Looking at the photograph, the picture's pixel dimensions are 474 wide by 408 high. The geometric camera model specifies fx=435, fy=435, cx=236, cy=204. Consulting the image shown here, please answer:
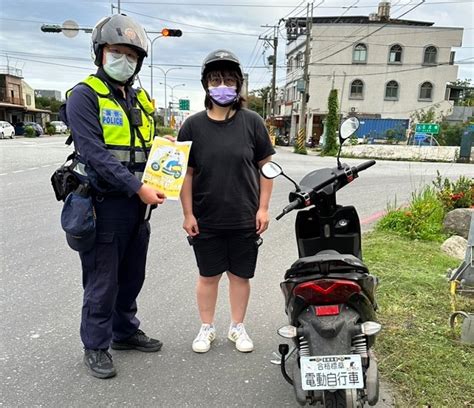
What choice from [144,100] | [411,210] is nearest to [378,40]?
[411,210]

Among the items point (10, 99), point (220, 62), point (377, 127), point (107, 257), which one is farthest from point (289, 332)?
point (10, 99)

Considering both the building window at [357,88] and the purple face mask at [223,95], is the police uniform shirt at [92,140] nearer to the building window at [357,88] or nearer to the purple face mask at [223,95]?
the purple face mask at [223,95]

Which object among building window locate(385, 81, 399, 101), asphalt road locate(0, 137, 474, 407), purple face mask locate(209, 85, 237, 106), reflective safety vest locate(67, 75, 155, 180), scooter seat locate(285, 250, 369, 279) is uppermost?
building window locate(385, 81, 399, 101)

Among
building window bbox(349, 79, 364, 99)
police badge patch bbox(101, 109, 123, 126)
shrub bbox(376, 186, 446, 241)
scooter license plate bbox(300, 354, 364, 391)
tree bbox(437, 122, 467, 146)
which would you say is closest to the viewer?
scooter license plate bbox(300, 354, 364, 391)

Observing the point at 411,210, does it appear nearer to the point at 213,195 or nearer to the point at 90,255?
the point at 213,195

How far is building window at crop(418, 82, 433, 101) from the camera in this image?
39125mm

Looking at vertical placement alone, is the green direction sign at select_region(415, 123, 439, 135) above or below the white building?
below

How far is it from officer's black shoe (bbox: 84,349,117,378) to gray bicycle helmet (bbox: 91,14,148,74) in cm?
189

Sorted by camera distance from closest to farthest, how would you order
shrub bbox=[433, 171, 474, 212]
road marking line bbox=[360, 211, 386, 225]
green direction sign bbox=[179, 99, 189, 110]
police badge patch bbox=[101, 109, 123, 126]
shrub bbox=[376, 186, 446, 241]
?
police badge patch bbox=[101, 109, 123, 126] < shrub bbox=[376, 186, 446, 241] < shrub bbox=[433, 171, 474, 212] < road marking line bbox=[360, 211, 386, 225] < green direction sign bbox=[179, 99, 189, 110]

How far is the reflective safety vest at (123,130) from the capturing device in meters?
2.63

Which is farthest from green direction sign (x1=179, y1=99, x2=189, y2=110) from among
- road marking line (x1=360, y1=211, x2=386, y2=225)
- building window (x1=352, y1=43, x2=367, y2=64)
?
road marking line (x1=360, y1=211, x2=386, y2=225)

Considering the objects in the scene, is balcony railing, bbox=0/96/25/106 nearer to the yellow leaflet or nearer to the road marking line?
the road marking line

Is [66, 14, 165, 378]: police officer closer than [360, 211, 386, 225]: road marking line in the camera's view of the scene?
Yes

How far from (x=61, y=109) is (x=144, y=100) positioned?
536 millimetres
